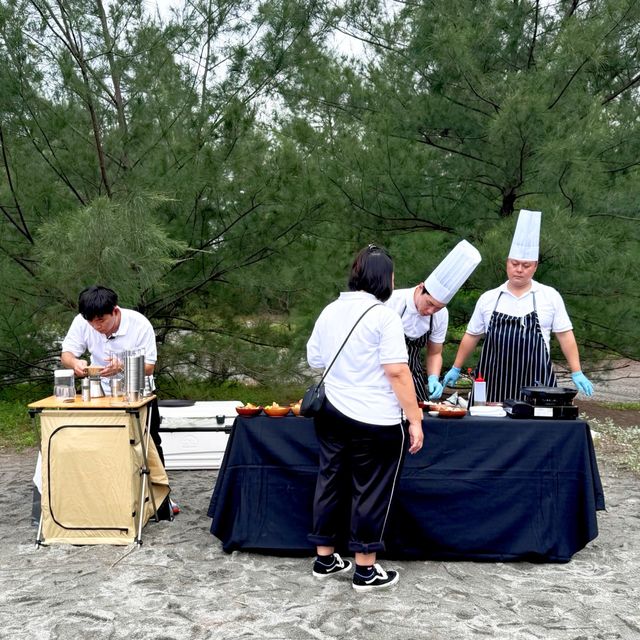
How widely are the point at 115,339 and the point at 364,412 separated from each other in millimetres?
1603

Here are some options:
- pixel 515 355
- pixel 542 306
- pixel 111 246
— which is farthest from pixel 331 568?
pixel 111 246

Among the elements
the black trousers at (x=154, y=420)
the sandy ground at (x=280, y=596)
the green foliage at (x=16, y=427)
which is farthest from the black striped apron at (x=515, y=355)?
the green foliage at (x=16, y=427)

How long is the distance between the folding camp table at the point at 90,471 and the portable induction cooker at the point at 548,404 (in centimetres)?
191

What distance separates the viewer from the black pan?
11.8 feet

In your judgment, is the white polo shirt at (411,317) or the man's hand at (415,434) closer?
the man's hand at (415,434)

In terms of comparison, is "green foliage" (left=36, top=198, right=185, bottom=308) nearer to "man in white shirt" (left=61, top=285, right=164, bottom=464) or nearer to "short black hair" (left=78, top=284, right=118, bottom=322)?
"man in white shirt" (left=61, top=285, right=164, bottom=464)

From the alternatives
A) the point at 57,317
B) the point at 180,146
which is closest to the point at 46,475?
the point at 57,317

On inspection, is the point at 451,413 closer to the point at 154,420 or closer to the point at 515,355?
the point at 515,355

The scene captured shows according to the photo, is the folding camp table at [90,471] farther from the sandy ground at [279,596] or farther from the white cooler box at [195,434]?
the white cooler box at [195,434]

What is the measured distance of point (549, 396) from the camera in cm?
360

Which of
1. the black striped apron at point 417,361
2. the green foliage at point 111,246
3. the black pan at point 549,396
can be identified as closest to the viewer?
the black pan at point 549,396

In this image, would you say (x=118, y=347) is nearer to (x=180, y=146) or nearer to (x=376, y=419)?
(x=376, y=419)

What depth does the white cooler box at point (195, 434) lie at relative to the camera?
5355mm

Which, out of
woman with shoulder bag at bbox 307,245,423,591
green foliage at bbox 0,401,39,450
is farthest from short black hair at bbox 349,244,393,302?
green foliage at bbox 0,401,39,450
